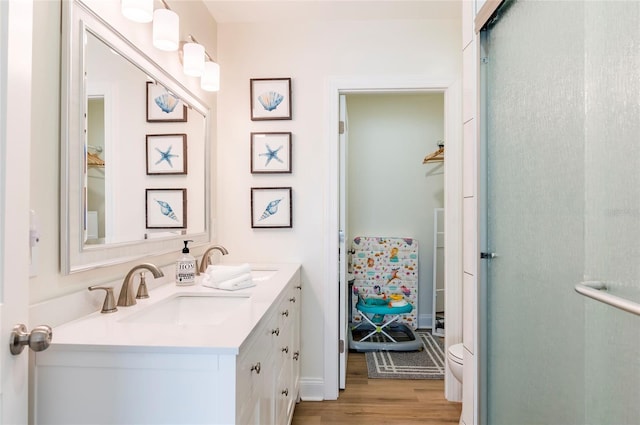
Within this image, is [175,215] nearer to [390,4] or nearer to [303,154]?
[303,154]

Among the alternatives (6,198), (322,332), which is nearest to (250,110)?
(322,332)

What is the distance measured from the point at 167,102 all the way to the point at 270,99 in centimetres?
81

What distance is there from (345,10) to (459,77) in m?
0.86

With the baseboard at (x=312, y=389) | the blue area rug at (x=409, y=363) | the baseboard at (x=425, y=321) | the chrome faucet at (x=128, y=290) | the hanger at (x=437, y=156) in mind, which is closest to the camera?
the chrome faucet at (x=128, y=290)

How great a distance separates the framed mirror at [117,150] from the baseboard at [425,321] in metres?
2.61

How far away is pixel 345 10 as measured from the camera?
2.31 metres

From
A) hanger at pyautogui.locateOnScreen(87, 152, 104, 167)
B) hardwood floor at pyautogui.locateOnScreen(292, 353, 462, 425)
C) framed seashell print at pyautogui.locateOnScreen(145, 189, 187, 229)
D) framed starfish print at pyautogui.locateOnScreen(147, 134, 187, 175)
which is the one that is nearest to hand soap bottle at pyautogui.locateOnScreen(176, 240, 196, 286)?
framed seashell print at pyautogui.locateOnScreen(145, 189, 187, 229)

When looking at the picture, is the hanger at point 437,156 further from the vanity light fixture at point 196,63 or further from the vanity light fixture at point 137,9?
the vanity light fixture at point 137,9

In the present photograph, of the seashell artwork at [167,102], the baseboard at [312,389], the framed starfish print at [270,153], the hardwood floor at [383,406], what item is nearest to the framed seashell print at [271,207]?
the framed starfish print at [270,153]

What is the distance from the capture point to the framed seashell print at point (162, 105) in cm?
164

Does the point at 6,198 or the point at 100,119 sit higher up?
the point at 100,119

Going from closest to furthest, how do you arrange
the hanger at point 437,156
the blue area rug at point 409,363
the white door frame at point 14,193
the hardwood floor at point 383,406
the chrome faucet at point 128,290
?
the white door frame at point 14,193 → the chrome faucet at point 128,290 → the hardwood floor at point 383,406 → the blue area rug at point 409,363 → the hanger at point 437,156

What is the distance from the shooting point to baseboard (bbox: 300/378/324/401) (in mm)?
2389

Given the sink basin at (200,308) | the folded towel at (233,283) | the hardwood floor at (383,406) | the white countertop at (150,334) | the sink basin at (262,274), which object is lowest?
the hardwood floor at (383,406)
